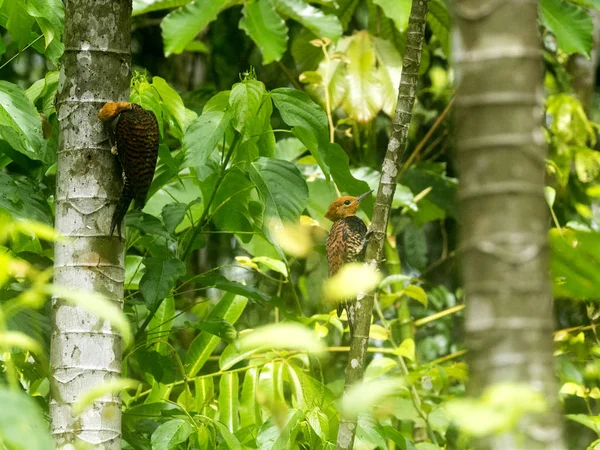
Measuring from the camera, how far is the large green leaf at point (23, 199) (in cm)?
201

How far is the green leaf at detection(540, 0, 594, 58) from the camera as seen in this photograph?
314 centimetres

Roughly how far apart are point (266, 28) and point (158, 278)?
1.49 meters

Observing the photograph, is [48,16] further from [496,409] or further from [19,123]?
[496,409]

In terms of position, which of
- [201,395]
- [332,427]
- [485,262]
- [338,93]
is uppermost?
[485,262]

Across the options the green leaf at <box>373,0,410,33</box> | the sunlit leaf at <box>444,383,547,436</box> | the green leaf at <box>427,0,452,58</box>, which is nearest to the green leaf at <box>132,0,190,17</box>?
the green leaf at <box>373,0,410,33</box>

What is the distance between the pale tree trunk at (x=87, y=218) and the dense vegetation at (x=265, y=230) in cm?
11

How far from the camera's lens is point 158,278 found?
6.58ft

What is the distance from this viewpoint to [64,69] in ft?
6.51

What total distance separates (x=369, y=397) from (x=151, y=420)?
5.47ft

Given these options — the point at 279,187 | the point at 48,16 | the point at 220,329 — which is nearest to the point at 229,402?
the point at 220,329

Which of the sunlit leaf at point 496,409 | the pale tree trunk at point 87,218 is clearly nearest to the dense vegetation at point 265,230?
the sunlit leaf at point 496,409

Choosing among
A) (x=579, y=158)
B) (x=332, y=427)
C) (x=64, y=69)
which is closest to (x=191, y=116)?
(x=64, y=69)

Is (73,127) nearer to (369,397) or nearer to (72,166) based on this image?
(72,166)

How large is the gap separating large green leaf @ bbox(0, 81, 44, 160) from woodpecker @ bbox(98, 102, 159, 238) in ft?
0.86
